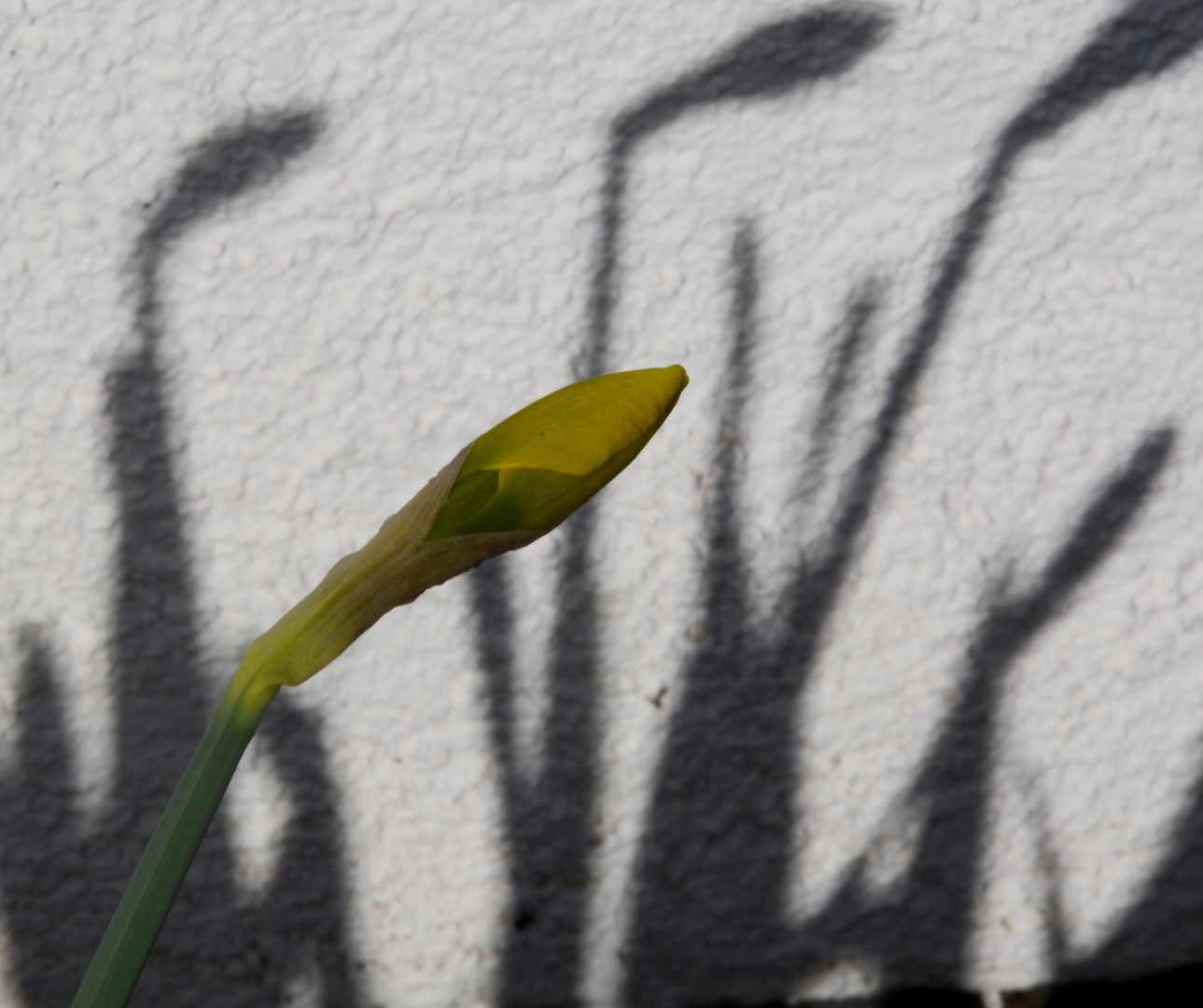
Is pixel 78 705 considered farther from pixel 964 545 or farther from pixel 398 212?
pixel 964 545

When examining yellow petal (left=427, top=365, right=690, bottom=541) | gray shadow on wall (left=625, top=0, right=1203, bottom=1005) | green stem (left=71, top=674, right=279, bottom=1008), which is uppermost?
yellow petal (left=427, top=365, right=690, bottom=541)

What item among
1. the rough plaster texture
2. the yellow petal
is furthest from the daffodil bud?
the rough plaster texture

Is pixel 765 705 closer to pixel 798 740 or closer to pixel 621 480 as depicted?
pixel 798 740

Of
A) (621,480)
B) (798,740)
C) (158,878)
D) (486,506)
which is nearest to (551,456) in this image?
(486,506)

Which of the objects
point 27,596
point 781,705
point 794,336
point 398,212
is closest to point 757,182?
point 794,336

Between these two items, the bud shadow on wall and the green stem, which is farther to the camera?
the bud shadow on wall

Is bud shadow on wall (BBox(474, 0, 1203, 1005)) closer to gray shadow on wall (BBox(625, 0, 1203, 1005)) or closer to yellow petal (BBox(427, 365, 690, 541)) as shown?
gray shadow on wall (BBox(625, 0, 1203, 1005))

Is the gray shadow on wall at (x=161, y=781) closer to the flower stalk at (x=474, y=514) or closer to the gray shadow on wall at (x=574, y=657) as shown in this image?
the gray shadow on wall at (x=574, y=657)
